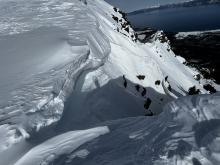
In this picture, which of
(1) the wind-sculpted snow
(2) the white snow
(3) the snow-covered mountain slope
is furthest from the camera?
(3) the snow-covered mountain slope

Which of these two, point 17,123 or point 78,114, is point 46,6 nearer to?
point 78,114

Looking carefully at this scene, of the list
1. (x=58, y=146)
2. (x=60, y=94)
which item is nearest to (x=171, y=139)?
(x=58, y=146)

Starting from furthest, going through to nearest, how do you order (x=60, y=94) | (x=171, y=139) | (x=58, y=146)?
1. (x=60, y=94)
2. (x=58, y=146)
3. (x=171, y=139)

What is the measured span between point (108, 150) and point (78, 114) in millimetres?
2844

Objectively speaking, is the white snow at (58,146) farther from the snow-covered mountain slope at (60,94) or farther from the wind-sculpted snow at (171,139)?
the wind-sculpted snow at (171,139)

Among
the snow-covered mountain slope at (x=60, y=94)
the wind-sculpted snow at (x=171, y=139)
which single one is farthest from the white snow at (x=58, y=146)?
the wind-sculpted snow at (x=171, y=139)

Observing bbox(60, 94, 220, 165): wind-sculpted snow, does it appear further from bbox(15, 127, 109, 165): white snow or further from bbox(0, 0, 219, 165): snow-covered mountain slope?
bbox(15, 127, 109, 165): white snow

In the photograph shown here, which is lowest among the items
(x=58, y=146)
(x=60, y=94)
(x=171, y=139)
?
(x=58, y=146)

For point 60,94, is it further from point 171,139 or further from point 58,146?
point 171,139

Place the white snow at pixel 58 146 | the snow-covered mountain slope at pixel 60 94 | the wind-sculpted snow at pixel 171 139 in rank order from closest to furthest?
the wind-sculpted snow at pixel 171 139
the white snow at pixel 58 146
the snow-covered mountain slope at pixel 60 94

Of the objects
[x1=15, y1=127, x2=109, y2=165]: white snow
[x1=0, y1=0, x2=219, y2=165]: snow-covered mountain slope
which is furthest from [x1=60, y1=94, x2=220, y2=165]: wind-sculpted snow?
[x1=15, y1=127, x2=109, y2=165]: white snow

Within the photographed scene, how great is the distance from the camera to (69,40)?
10172 millimetres

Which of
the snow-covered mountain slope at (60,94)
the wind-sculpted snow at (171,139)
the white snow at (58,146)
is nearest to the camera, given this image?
the wind-sculpted snow at (171,139)

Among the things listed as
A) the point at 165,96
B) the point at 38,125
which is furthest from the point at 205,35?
the point at 38,125
